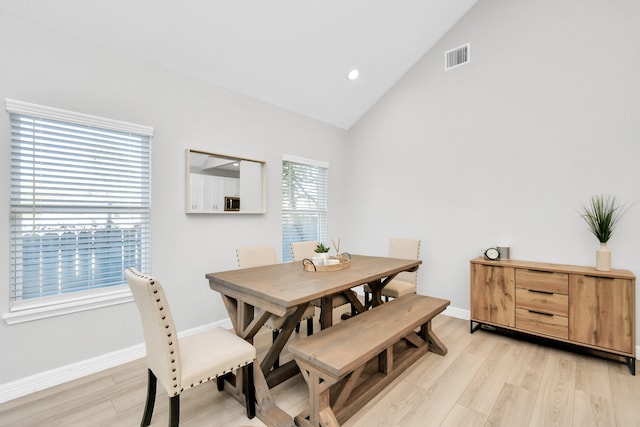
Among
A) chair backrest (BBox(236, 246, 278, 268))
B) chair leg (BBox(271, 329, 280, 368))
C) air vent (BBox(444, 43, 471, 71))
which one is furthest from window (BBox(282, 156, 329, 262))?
air vent (BBox(444, 43, 471, 71))

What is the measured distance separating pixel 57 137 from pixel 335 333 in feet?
8.64

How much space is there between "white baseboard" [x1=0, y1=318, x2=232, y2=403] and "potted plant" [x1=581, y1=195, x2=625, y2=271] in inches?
168

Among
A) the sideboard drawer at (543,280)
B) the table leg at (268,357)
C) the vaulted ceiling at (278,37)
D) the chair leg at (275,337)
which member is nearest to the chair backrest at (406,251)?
the sideboard drawer at (543,280)

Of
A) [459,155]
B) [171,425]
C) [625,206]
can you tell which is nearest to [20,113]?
[171,425]

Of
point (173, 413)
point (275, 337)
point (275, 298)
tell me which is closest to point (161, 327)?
point (173, 413)

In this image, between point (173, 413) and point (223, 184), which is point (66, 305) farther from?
point (223, 184)

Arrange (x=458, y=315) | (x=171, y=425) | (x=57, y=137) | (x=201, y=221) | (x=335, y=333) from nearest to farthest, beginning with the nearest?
1. (x=171, y=425)
2. (x=335, y=333)
3. (x=57, y=137)
4. (x=201, y=221)
5. (x=458, y=315)

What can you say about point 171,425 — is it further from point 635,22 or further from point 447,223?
point 635,22

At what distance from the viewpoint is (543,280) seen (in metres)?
2.79

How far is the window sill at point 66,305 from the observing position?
→ 2.13 meters

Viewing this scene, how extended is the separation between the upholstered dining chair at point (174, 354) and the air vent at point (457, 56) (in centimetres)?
399

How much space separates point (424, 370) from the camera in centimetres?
244

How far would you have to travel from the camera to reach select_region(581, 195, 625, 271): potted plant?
2.62 meters

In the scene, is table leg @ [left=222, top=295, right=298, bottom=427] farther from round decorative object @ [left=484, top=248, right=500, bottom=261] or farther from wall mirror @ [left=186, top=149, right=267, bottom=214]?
round decorative object @ [left=484, top=248, right=500, bottom=261]
